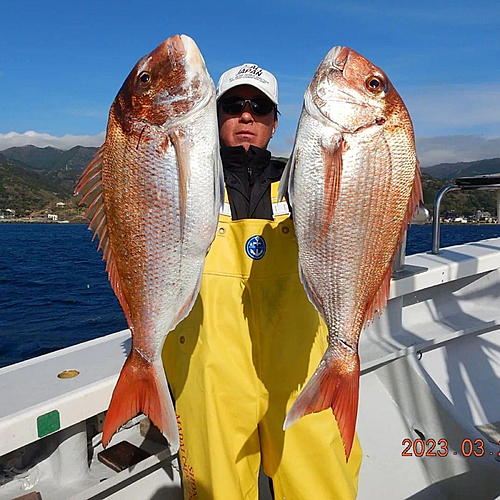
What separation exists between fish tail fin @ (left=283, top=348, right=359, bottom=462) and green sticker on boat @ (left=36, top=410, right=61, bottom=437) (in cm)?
98

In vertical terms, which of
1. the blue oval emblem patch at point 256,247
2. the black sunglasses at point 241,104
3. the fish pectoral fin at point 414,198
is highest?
the black sunglasses at point 241,104

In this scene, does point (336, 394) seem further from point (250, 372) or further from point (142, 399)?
point (142, 399)

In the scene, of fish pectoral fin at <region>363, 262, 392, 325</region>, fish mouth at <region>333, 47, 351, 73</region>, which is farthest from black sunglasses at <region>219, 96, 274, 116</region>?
fish pectoral fin at <region>363, 262, 392, 325</region>

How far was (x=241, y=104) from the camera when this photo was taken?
96.9 inches

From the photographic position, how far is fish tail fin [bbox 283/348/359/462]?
5.85 feet

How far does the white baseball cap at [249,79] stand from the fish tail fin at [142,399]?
4.26ft

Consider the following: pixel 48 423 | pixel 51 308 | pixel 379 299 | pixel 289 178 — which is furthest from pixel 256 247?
pixel 51 308

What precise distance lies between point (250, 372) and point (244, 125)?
Answer: 1.14 m

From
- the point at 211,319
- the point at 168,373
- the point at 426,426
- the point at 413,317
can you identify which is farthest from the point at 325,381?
the point at 413,317

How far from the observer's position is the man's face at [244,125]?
8.02ft

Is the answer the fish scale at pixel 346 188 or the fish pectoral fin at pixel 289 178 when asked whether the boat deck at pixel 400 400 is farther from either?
the fish pectoral fin at pixel 289 178

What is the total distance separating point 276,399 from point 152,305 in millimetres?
750

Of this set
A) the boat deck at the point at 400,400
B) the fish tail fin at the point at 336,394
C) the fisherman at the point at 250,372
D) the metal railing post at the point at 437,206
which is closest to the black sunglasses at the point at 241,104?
the fisherman at the point at 250,372

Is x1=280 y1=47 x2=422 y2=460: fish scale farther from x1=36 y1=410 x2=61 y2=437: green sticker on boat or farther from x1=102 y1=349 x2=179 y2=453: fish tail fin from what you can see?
x1=36 y1=410 x2=61 y2=437: green sticker on boat
